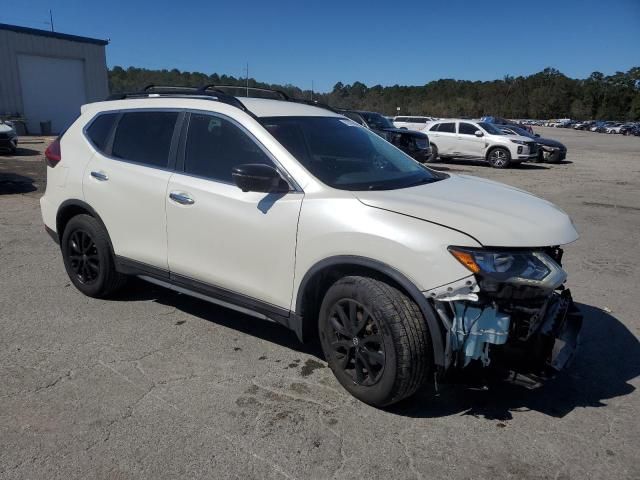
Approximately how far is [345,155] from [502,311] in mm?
1659

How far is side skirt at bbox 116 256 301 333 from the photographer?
3.42m

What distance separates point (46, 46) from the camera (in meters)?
25.3

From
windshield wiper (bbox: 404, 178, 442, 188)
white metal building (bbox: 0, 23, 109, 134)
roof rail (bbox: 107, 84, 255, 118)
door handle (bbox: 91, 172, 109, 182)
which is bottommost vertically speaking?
door handle (bbox: 91, 172, 109, 182)

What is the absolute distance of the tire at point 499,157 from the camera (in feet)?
61.8

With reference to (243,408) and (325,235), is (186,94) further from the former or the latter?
(243,408)

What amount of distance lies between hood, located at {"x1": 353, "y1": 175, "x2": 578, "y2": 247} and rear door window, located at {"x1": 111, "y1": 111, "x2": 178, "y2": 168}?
5.76 ft

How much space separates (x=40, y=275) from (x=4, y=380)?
7.48ft

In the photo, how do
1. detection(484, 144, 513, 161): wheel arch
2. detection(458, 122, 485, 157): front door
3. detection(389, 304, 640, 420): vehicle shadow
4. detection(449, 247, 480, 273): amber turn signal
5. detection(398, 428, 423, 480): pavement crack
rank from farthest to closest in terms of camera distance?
1. detection(458, 122, 485, 157): front door
2. detection(484, 144, 513, 161): wheel arch
3. detection(389, 304, 640, 420): vehicle shadow
4. detection(449, 247, 480, 273): amber turn signal
5. detection(398, 428, 423, 480): pavement crack

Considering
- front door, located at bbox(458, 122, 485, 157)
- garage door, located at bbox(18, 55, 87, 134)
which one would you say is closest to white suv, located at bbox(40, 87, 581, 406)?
front door, located at bbox(458, 122, 485, 157)

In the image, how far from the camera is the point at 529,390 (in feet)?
11.1

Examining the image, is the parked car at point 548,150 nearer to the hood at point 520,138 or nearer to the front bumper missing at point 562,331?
the hood at point 520,138

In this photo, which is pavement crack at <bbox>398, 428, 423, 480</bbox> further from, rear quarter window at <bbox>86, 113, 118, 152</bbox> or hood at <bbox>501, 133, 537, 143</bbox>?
hood at <bbox>501, 133, 537, 143</bbox>

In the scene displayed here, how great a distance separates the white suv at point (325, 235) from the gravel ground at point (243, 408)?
1.05 feet

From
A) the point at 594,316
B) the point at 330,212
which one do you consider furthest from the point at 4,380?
the point at 594,316
